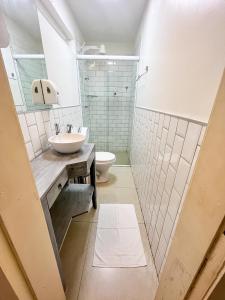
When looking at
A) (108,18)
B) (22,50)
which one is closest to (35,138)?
(22,50)

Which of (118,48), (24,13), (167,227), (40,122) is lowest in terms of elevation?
(167,227)

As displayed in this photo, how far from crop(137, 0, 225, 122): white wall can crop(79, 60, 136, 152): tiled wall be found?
1645mm

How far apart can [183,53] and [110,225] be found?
5.14 feet

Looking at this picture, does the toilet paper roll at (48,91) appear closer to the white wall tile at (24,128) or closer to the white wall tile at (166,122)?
the white wall tile at (24,128)

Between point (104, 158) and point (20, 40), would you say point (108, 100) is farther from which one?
point (20, 40)

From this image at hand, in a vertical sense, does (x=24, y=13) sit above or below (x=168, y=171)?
above

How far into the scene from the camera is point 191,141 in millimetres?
649

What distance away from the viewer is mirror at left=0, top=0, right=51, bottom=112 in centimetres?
89

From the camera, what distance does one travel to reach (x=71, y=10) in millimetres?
1788

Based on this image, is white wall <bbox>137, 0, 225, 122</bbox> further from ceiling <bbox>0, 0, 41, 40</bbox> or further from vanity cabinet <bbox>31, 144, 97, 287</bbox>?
ceiling <bbox>0, 0, 41, 40</bbox>

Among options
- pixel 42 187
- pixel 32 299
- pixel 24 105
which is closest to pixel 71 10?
pixel 24 105

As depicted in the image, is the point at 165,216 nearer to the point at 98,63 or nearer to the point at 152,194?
the point at 152,194

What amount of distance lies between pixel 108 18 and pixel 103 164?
7.09 feet

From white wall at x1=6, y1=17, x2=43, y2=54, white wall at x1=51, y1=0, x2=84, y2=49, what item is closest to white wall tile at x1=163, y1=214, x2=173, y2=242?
white wall at x1=6, y1=17, x2=43, y2=54
